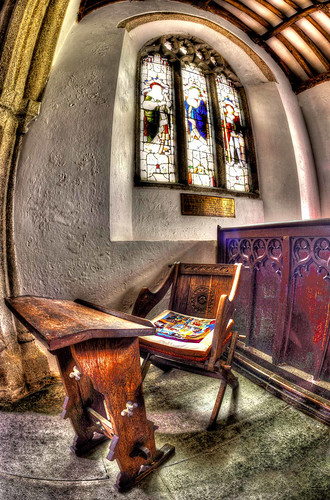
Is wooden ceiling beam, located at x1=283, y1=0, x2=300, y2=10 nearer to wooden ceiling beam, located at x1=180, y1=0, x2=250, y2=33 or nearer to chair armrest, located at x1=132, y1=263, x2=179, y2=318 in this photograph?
wooden ceiling beam, located at x1=180, y1=0, x2=250, y2=33

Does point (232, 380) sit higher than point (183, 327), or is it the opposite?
point (183, 327)

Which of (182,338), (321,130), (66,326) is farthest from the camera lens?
(321,130)

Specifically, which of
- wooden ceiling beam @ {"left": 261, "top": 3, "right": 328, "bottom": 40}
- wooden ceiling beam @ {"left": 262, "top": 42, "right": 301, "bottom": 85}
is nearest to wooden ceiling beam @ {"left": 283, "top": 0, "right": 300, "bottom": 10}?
wooden ceiling beam @ {"left": 261, "top": 3, "right": 328, "bottom": 40}

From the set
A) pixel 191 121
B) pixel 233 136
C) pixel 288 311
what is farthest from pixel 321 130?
pixel 288 311

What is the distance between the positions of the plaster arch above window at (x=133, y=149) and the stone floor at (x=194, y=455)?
1609 mm

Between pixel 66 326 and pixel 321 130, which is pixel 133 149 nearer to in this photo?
pixel 66 326

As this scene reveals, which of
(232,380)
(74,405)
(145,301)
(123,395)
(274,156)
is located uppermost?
(274,156)

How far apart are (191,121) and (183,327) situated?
3638mm

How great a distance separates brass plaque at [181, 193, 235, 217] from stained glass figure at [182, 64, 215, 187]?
0.30 m

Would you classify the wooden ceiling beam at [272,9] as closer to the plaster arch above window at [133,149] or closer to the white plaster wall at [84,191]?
the plaster arch above window at [133,149]

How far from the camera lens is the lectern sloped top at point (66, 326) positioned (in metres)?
1.01

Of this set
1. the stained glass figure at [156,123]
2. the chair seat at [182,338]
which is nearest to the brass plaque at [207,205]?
the stained glass figure at [156,123]

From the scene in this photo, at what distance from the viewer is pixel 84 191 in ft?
8.30

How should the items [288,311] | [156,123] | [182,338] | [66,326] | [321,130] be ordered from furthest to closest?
1. [321,130]
2. [156,123]
3. [288,311]
4. [182,338]
5. [66,326]
